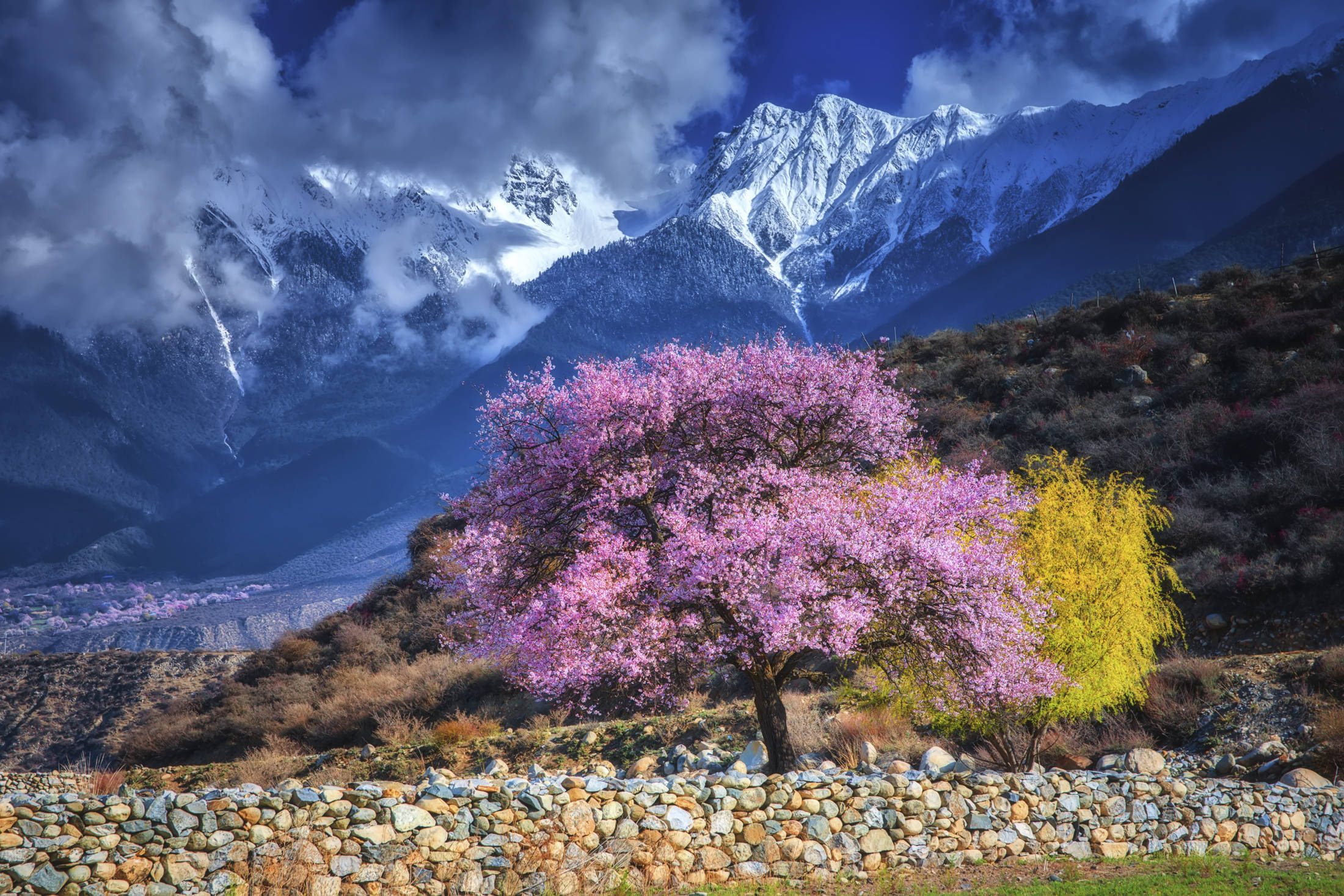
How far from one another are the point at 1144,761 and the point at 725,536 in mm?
7985

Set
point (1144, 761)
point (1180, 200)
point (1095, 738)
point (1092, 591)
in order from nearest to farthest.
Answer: point (1144, 761)
point (1092, 591)
point (1095, 738)
point (1180, 200)

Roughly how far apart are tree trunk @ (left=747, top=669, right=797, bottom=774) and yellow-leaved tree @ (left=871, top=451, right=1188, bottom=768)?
67.0 inches

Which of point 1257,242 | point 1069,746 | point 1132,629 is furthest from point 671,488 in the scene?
point 1257,242

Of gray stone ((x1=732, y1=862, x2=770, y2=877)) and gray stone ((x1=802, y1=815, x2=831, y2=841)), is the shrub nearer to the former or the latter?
gray stone ((x1=802, y1=815, x2=831, y2=841))

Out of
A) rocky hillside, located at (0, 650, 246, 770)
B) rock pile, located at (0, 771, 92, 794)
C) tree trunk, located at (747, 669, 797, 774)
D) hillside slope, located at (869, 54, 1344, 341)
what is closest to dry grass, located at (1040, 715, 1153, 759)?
tree trunk, located at (747, 669, 797, 774)

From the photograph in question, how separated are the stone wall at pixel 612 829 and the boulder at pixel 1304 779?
339 mm

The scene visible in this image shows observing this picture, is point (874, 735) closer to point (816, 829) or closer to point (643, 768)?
point (643, 768)

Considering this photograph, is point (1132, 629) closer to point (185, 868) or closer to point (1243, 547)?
point (1243, 547)

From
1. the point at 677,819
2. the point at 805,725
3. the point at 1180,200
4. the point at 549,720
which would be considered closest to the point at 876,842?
the point at 677,819

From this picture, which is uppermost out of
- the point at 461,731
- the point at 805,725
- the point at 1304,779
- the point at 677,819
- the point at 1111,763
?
the point at 461,731

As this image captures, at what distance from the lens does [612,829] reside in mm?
7508

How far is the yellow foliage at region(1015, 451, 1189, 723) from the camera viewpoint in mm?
11180

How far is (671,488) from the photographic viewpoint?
1075 centimetres

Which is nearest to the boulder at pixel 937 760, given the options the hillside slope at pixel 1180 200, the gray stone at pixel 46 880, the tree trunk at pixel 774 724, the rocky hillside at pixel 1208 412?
the tree trunk at pixel 774 724
